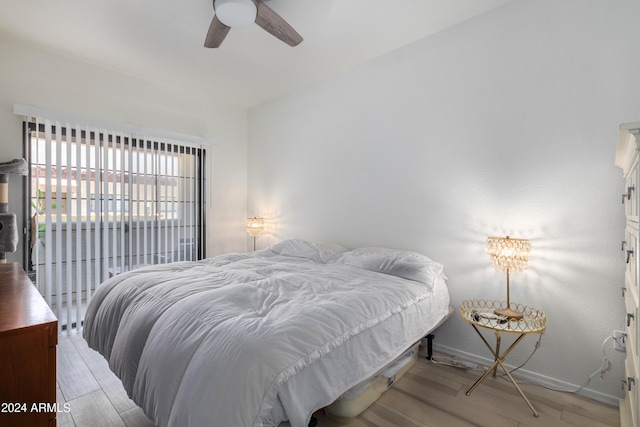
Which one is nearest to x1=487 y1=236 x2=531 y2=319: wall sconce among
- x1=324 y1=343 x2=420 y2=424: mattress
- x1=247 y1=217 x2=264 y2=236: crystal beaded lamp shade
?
x1=324 y1=343 x2=420 y2=424: mattress

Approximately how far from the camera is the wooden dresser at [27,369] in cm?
90

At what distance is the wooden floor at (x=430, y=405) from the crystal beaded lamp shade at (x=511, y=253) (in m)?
0.81

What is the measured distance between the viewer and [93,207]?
3051mm

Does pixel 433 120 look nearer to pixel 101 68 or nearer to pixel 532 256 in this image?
pixel 532 256

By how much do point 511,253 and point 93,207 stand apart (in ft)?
12.1

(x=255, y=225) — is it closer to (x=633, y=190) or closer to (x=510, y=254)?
(x=510, y=254)

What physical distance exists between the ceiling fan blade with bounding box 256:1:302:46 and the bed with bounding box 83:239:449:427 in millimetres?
1686

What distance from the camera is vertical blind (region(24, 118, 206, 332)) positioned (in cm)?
281

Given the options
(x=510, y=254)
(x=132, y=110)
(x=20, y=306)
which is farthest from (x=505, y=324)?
(x=132, y=110)

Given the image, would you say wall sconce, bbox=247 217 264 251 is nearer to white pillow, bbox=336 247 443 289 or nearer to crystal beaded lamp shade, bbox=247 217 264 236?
crystal beaded lamp shade, bbox=247 217 264 236

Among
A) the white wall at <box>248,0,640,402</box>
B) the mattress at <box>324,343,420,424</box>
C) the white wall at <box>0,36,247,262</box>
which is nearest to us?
the mattress at <box>324,343,420,424</box>

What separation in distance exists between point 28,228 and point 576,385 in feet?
14.8

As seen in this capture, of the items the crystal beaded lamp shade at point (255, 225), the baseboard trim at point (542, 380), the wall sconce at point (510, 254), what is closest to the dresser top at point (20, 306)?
the wall sconce at point (510, 254)

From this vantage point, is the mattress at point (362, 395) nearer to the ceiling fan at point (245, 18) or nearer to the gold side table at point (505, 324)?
the gold side table at point (505, 324)
